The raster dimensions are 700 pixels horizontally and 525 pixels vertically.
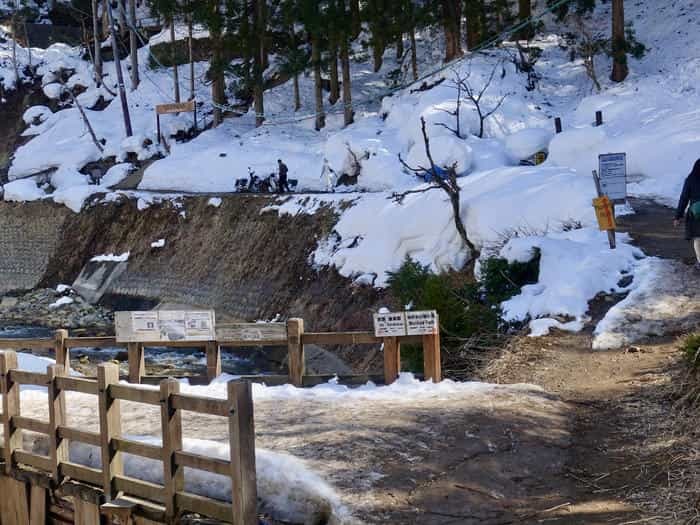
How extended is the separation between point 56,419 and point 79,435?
0.31 metres

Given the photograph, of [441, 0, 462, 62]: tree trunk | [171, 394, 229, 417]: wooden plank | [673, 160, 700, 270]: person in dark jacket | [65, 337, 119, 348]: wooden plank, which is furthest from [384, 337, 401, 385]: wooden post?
[441, 0, 462, 62]: tree trunk

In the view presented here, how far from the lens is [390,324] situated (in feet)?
32.4

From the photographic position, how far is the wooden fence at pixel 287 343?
32.8ft

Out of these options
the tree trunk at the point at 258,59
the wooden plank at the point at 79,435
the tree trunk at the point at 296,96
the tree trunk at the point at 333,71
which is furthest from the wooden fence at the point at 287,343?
the tree trunk at the point at 296,96

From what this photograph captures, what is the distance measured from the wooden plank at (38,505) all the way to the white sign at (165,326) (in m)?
2.71

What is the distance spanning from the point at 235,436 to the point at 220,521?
2.39 ft

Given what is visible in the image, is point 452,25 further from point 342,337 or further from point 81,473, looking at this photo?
point 81,473

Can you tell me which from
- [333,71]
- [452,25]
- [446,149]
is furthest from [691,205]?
[333,71]

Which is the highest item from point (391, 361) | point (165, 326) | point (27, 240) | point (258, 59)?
point (258, 59)

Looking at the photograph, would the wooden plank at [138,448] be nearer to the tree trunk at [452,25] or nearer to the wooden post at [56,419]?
the wooden post at [56,419]

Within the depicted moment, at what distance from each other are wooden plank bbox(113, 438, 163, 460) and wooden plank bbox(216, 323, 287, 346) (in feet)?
11.4

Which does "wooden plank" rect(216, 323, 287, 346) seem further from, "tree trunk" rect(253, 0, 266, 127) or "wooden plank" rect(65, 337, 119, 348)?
"tree trunk" rect(253, 0, 266, 127)

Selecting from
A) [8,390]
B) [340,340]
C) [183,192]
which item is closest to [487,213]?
[340,340]

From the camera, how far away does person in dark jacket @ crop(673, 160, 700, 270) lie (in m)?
11.7
